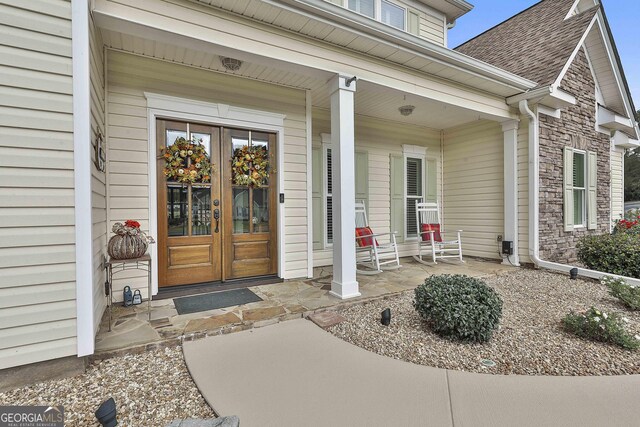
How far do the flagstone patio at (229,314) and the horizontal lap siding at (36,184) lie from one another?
1.37 feet

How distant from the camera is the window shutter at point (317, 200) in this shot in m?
4.68

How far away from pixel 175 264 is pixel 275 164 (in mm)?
1748

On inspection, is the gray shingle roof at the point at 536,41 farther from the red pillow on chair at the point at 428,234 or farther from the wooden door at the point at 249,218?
the wooden door at the point at 249,218

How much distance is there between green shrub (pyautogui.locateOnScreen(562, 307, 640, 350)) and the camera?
214cm

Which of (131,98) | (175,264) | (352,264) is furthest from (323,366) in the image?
(131,98)

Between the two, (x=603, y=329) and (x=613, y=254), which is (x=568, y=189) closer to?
(x=613, y=254)

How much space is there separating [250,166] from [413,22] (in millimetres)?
4208

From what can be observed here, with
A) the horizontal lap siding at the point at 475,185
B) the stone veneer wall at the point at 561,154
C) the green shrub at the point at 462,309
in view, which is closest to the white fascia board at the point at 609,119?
the stone veneer wall at the point at 561,154

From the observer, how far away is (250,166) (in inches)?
147

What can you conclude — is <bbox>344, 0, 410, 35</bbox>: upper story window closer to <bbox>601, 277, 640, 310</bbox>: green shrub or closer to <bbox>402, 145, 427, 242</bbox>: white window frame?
<bbox>402, 145, 427, 242</bbox>: white window frame

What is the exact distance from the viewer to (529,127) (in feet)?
15.5

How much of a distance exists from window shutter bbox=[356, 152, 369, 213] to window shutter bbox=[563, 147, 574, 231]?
3473mm

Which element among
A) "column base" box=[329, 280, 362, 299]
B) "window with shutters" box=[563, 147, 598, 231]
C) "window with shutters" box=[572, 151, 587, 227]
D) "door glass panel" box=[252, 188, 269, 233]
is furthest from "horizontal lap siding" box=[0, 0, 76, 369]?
"window with shutters" box=[572, 151, 587, 227]

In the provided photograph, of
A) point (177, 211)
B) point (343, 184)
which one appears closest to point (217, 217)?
point (177, 211)
